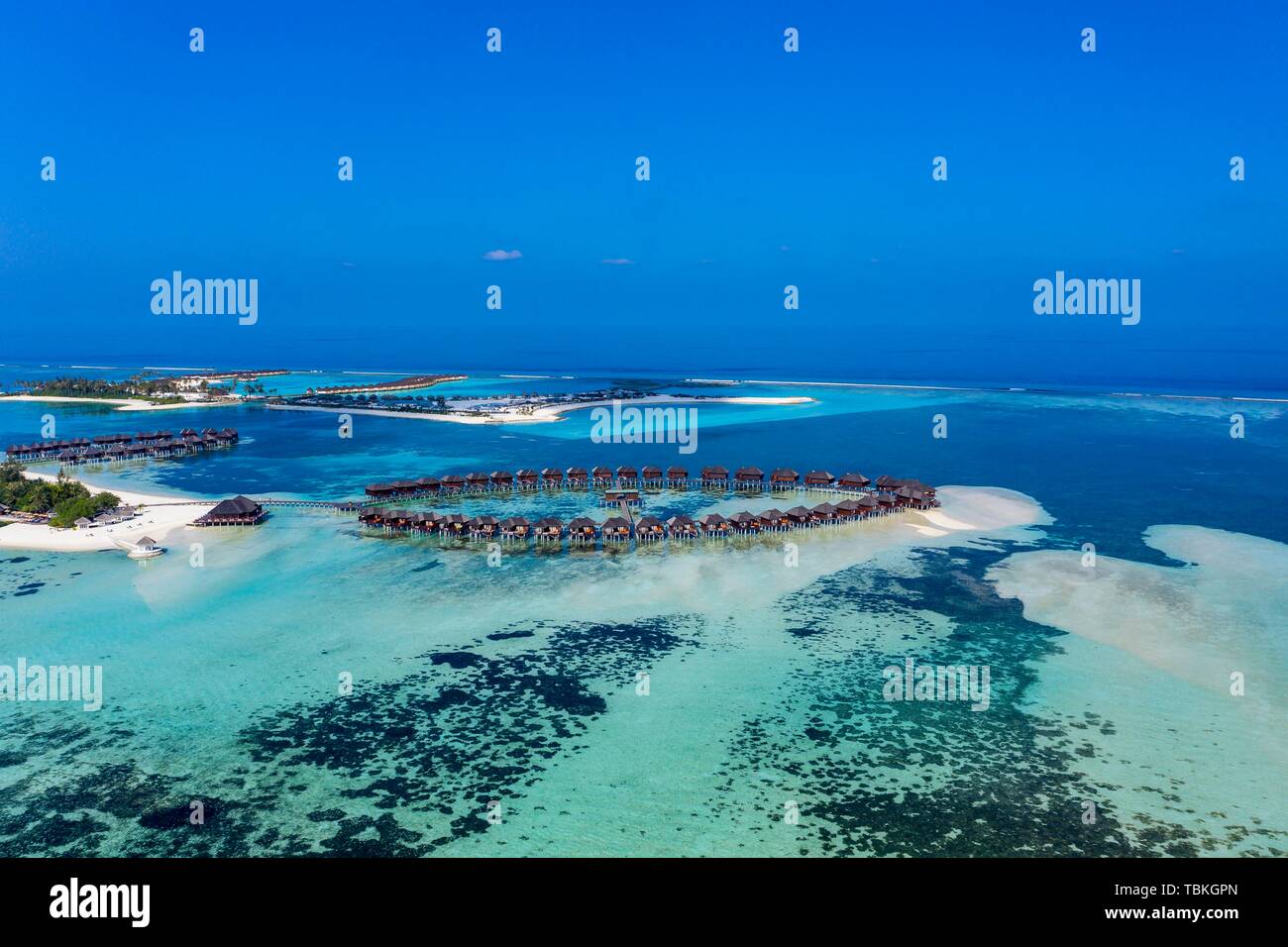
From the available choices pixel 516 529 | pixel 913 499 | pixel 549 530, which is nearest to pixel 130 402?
pixel 516 529

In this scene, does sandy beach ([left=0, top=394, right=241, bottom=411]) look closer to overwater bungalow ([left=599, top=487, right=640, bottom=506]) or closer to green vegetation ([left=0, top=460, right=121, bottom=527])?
green vegetation ([left=0, top=460, right=121, bottom=527])

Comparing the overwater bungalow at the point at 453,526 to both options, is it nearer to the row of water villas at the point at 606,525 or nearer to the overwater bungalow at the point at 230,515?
the row of water villas at the point at 606,525

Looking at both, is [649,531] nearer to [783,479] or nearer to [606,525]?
[606,525]

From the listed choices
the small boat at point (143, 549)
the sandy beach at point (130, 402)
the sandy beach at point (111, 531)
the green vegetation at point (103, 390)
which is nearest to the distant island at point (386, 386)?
the sandy beach at point (130, 402)

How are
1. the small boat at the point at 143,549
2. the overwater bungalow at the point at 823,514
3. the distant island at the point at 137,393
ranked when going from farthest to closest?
the distant island at the point at 137,393 → the overwater bungalow at the point at 823,514 → the small boat at the point at 143,549

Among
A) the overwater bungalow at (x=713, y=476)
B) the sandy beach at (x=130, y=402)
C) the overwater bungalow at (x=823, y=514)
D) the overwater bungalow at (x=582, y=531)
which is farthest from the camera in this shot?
the sandy beach at (x=130, y=402)
